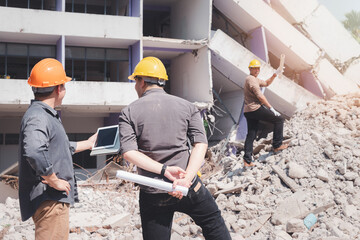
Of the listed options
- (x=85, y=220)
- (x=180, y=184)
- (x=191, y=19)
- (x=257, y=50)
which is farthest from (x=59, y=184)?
(x=191, y=19)

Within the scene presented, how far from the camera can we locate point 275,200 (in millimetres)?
7199

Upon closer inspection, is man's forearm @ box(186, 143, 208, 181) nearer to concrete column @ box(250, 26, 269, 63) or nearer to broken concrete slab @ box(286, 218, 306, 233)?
broken concrete slab @ box(286, 218, 306, 233)

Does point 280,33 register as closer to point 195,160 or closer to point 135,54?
point 135,54

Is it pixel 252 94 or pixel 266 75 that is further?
pixel 266 75

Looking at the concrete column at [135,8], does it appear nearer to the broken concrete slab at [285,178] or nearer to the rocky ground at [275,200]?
the rocky ground at [275,200]

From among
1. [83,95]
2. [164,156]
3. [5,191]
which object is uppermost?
[164,156]

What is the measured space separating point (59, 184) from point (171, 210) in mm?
803

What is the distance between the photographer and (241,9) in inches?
649

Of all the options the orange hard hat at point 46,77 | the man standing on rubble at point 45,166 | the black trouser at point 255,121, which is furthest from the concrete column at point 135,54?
the man standing on rubble at point 45,166

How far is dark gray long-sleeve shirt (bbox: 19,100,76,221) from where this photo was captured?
2723 mm

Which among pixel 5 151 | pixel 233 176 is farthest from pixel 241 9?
pixel 5 151

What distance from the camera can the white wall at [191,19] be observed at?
16875 mm

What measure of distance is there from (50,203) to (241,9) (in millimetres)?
14889

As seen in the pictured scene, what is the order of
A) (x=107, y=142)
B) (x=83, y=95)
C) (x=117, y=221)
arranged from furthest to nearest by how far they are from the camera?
(x=83, y=95) → (x=117, y=221) → (x=107, y=142)
